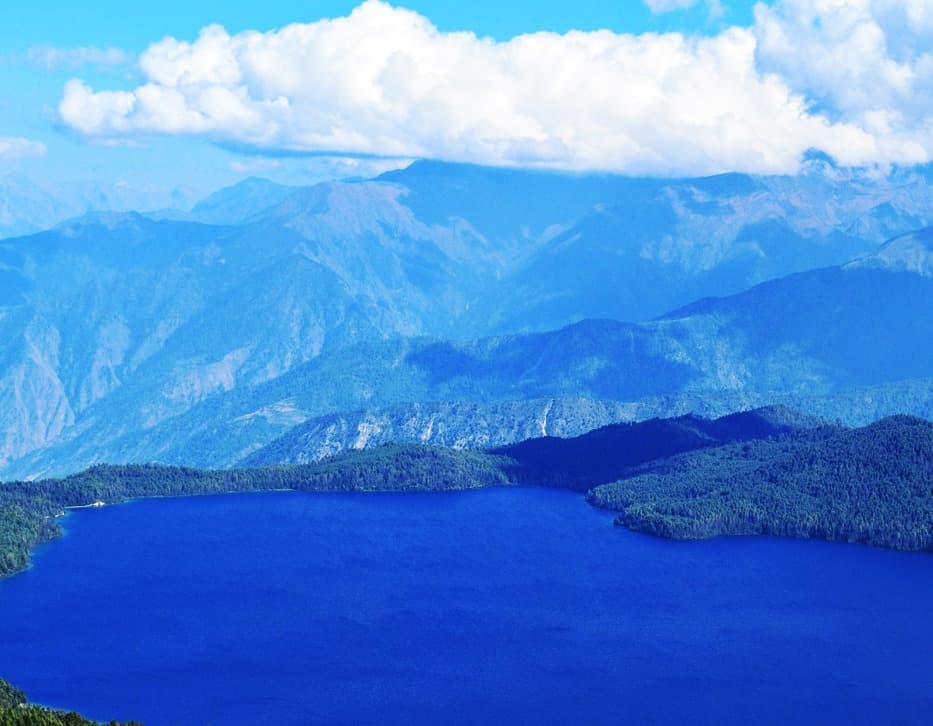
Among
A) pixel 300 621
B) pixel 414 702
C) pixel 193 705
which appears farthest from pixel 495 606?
pixel 193 705

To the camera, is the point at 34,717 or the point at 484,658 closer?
the point at 34,717

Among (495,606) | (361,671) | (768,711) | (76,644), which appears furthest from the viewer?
(495,606)

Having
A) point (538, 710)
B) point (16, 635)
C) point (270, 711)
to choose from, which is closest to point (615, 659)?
point (538, 710)

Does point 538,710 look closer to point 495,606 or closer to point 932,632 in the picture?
point 495,606

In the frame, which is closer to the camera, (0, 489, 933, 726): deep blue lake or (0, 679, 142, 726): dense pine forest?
(0, 679, 142, 726): dense pine forest

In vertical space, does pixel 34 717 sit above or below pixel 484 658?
below

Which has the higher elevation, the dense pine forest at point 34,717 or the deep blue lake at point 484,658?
the deep blue lake at point 484,658

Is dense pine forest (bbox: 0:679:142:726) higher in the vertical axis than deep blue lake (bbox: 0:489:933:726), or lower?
lower

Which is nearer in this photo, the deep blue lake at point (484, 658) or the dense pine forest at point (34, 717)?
the dense pine forest at point (34, 717)

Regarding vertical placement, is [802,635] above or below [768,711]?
above

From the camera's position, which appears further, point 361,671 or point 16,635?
point 16,635

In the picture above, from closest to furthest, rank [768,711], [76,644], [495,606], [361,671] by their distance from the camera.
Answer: [768,711] → [361,671] → [76,644] → [495,606]
